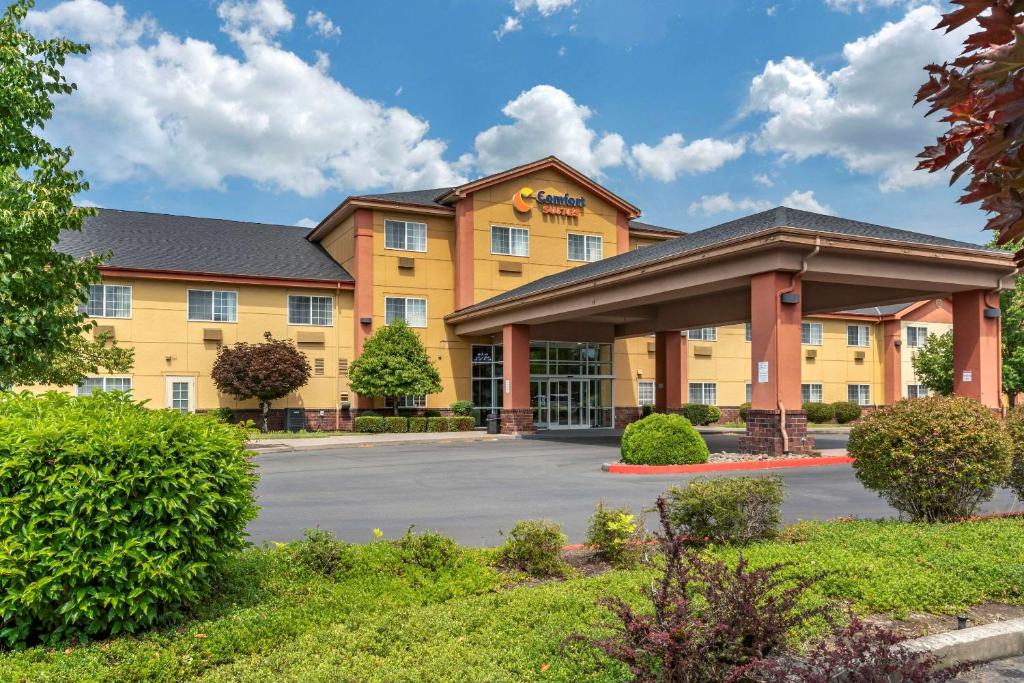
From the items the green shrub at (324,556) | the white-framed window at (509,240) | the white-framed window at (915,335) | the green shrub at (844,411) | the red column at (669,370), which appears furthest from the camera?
the white-framed window at (915,335)

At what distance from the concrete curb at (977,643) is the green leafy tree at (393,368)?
2671cm

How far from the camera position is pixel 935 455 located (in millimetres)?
8211

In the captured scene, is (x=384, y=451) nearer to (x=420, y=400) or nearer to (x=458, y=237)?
(x=420, y=400)

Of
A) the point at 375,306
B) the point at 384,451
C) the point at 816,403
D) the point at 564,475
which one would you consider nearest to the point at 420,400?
the point at 375,306

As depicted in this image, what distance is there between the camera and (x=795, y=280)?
19047 mm

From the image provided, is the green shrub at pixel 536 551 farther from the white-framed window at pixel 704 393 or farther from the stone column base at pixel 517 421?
the white-framed window at pixel 704 393

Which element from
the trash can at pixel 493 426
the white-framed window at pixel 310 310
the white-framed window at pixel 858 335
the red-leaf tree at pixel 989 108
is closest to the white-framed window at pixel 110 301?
the white-framed window at pixel 310 310

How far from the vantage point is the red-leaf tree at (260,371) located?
2939 centimetres

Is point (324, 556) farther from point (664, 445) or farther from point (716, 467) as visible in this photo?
point (716, 467)

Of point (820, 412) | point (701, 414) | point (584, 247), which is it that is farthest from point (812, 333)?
point (584, 247)

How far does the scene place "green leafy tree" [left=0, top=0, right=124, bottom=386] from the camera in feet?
29.5

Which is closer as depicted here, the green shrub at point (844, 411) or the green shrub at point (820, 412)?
the green shrub at point (820, 412)

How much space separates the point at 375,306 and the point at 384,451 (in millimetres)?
11598

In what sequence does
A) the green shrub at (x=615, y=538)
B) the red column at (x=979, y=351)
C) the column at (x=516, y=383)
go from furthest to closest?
the column at (x=516, y=383)
the red column at (x=979, y=351)
the green shrub at (x=615, y=538)
